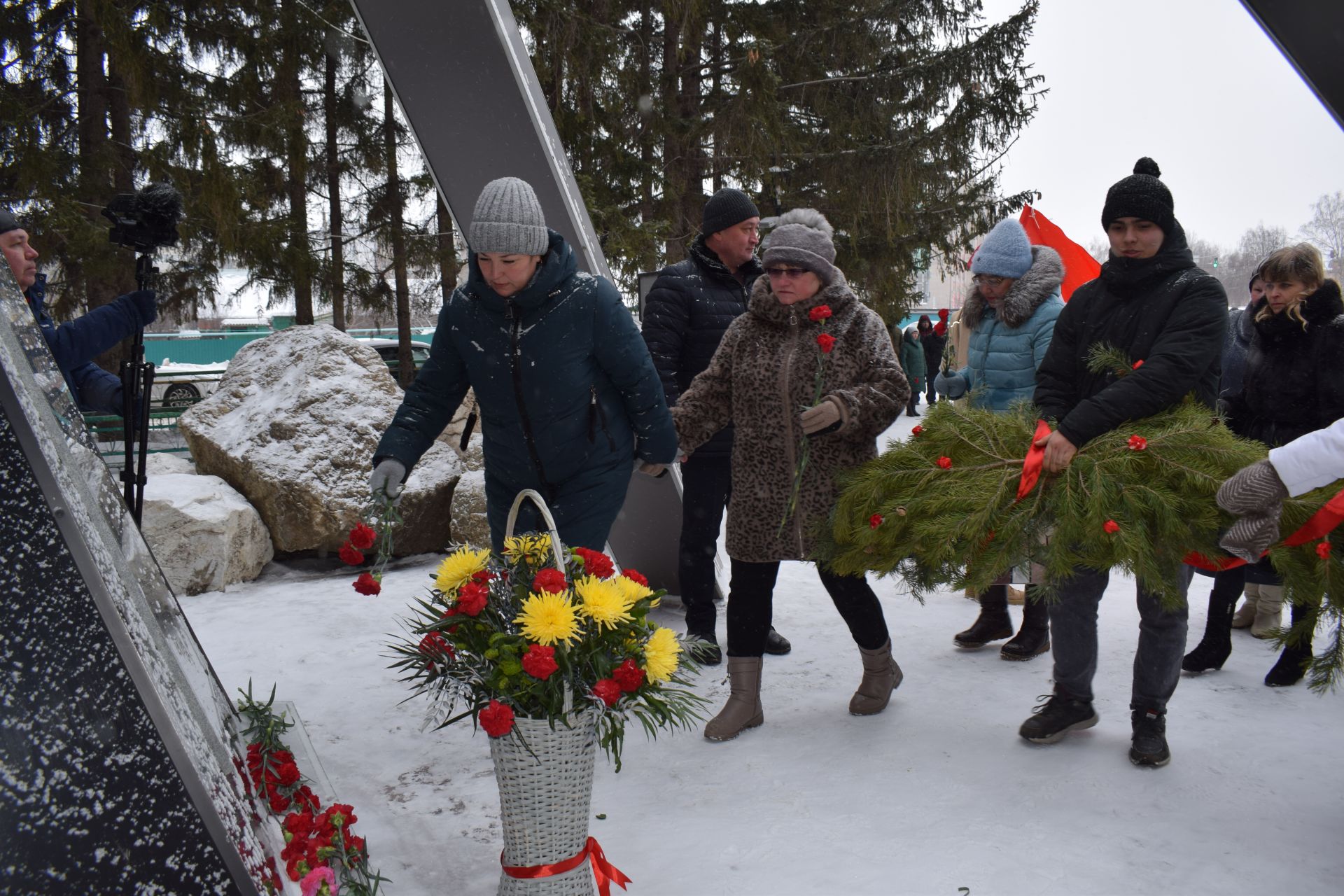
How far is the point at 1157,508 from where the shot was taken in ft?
9.48

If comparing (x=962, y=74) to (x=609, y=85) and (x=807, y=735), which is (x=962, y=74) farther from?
(x=807, y=735)

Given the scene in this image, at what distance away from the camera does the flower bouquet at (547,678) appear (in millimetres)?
2264

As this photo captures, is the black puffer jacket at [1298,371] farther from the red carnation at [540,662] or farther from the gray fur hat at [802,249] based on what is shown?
the red carnation at [540,662]

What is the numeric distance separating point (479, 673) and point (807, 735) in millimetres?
1760

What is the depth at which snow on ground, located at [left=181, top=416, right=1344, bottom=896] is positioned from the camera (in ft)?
8.99

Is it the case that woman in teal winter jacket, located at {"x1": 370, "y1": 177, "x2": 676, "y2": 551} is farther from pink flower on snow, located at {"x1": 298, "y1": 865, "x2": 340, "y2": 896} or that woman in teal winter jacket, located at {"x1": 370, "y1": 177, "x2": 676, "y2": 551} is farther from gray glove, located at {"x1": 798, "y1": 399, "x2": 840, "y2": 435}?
pink flower on snow, located at {"x1": 298, "y1": 865, "x2": 340, "y2": 896}

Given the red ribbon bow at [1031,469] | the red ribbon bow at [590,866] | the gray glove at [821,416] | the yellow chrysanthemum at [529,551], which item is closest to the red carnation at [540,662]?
the yellow chrysanthemum at [529,551]

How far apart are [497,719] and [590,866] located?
0.58m

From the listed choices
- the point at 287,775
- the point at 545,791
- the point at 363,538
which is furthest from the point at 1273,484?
the point at 287,775

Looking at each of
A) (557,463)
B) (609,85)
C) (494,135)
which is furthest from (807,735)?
(609,85)

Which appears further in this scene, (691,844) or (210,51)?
(210,51)

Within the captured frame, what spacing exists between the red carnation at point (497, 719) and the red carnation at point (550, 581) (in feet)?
0.91

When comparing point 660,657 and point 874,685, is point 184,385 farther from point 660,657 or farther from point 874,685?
point 660,657

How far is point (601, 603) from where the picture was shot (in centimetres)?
230
